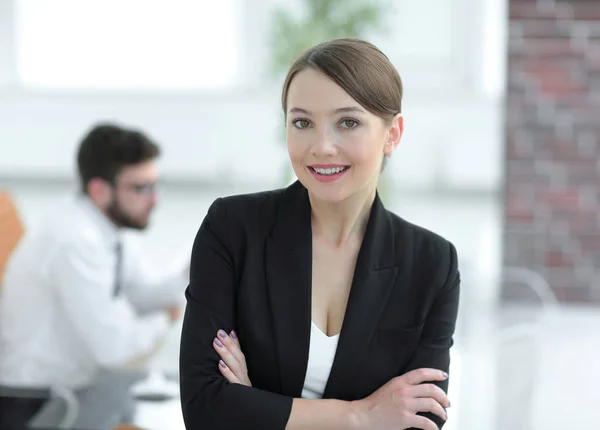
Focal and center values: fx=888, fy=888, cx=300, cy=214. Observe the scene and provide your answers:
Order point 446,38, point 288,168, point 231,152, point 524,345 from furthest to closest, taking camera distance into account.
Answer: point 231,152
point 446,38
point 288,168
point 524,345

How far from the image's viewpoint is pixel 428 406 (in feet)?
4.25

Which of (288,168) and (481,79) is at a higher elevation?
(481,79)

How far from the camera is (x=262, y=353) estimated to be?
1.29 m

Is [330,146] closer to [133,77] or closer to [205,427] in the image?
[205,427]

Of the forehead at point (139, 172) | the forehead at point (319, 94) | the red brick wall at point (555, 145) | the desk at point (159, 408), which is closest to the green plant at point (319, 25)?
the red brick wall at point (555, 145)

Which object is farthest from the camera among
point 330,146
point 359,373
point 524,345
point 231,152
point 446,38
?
point 231,152

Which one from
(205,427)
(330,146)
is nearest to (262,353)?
(205,427)

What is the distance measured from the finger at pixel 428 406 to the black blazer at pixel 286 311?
15mm

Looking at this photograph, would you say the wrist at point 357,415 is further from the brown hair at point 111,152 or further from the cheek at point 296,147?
the brown hair at point 111,152

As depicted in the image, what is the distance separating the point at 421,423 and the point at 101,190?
162cm

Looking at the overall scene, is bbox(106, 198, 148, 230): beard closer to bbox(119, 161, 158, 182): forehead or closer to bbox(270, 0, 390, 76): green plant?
bbox(119, 161, 158, 182): forehead

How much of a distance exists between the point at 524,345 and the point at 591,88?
4.09 feet

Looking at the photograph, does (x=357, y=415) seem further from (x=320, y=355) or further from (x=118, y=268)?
(x=118, y=268)

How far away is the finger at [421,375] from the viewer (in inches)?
51.0
